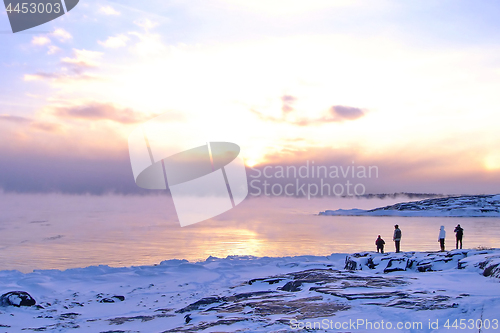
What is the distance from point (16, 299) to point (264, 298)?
7.72 m

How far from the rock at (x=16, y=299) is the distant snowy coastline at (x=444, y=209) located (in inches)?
3531

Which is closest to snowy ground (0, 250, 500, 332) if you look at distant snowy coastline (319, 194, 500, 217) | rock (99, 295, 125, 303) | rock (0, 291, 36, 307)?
rock (99, 295, 125, 303)

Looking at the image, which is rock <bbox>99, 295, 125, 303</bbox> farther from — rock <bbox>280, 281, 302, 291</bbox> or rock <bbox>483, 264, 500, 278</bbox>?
A: rock <bbox>483, 264, 500, 278</bbox>

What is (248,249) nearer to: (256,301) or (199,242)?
(199,242)

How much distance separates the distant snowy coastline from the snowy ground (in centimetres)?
8300

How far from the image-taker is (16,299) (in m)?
12.5

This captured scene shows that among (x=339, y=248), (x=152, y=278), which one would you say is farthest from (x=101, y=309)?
(x=339, y=248)

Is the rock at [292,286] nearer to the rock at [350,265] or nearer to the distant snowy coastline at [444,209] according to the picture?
the rock at [350,265]

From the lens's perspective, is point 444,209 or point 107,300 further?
point 444,209

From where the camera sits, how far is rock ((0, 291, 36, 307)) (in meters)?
12.4

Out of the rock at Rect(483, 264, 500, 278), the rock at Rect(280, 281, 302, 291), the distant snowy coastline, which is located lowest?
the distant snowy coastline

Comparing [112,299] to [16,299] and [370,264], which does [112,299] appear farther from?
[370,264]

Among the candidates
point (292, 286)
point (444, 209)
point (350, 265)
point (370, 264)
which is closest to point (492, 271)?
point (292, 286)

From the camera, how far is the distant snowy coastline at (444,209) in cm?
9550
